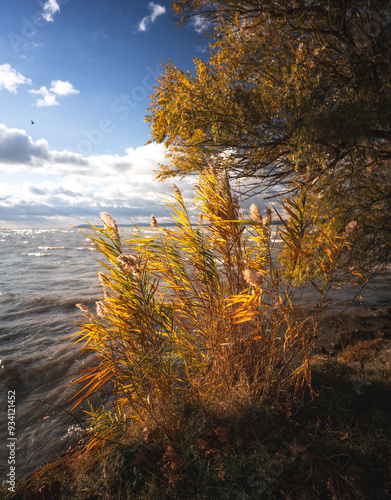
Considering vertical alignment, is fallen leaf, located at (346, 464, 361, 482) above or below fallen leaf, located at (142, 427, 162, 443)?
below

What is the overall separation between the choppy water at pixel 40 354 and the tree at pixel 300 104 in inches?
123

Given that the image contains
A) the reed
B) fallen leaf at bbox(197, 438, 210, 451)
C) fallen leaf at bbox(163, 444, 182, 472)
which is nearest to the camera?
fallen leaf at bbox(163, 444, 182, 472)

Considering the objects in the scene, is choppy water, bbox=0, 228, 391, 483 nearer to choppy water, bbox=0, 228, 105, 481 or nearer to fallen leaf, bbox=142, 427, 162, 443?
choppy water, bbox=0, 228, 105, 481

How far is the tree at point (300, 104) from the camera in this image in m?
3.81

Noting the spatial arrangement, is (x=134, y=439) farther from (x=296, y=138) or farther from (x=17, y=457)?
(x=296, y=138)

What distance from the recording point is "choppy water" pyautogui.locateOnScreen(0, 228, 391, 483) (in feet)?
10.3

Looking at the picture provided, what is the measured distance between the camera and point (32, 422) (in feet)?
11.5

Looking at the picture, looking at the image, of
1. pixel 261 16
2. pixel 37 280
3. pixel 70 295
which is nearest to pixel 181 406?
pixel 261 16

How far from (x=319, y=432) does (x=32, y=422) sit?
3.57 metres

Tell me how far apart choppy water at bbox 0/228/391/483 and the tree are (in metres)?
3.11

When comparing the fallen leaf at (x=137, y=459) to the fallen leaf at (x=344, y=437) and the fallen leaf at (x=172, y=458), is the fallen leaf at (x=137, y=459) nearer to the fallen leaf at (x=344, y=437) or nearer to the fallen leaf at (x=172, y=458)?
the fallen leaf at (x=172, y=458)
